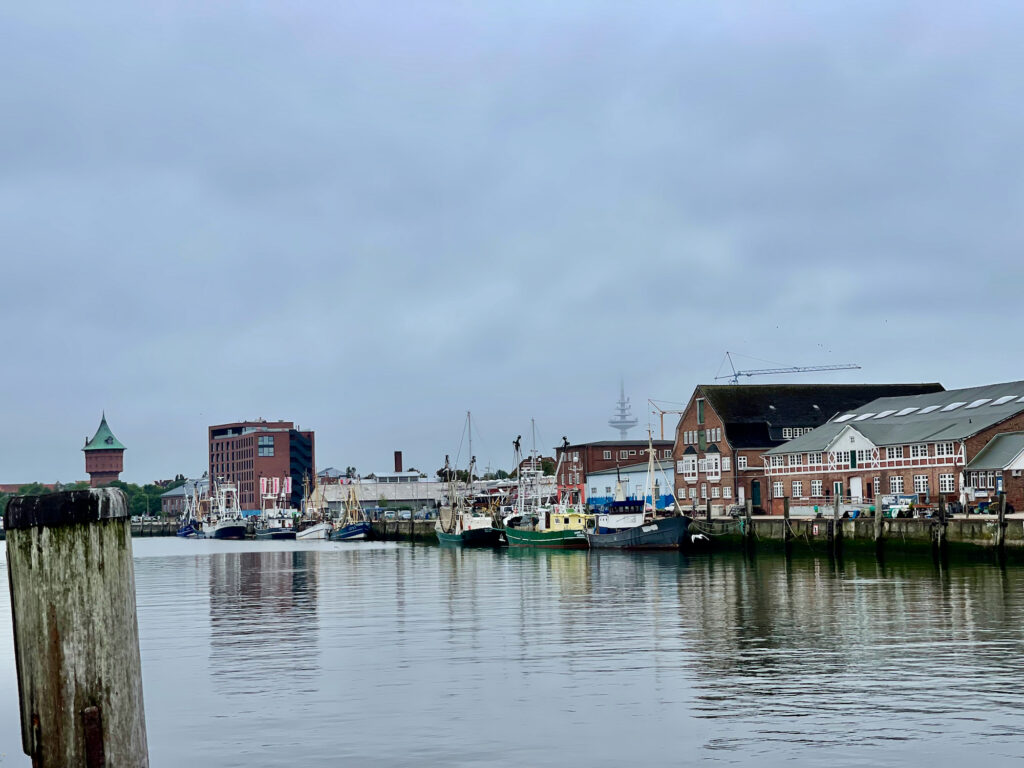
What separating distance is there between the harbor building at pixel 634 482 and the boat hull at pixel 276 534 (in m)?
44.1

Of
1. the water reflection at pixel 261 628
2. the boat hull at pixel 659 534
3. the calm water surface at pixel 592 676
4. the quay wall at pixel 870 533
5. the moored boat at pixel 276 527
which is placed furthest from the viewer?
the moored boat at pixel 276 527

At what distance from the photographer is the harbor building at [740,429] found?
116062 mm

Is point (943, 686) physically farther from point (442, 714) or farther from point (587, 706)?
point (442, 714)

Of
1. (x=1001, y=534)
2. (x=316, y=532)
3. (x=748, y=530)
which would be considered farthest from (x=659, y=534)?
(x=316, y=532)

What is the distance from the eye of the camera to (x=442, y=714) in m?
22.7

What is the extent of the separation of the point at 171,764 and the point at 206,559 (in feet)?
274

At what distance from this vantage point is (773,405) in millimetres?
123438

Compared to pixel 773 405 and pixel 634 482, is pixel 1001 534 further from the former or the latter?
pixel 634 482

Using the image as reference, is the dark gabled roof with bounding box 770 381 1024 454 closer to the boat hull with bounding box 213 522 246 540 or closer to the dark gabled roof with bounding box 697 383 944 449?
the dark gabled roof with bounding box 697 383 944 449

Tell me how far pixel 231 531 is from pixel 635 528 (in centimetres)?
9867

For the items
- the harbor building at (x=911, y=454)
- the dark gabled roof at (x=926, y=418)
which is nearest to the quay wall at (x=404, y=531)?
the harbor building at (x=911, y=454)

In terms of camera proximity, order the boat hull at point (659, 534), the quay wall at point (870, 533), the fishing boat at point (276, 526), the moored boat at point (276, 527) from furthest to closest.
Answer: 1. the fishing boat at point (276, 526)
2. the moored boat at point (276, 527)
3. the boat hull at point (659, 534)
4. the quay wall at point (870, 533)

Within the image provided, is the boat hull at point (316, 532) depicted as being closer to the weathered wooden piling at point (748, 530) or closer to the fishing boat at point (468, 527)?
the fishing boat at point (468, 527)

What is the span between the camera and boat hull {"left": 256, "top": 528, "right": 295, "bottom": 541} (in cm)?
16962
